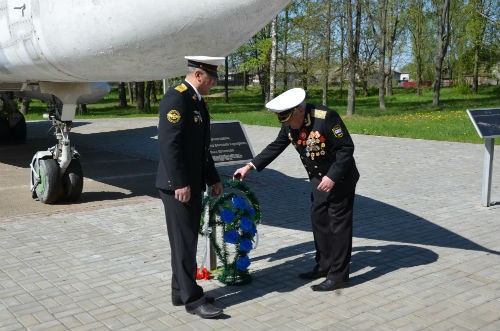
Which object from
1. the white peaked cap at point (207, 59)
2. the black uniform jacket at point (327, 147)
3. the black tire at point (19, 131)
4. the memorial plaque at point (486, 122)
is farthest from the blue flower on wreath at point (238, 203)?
the black tire at point (19, 131)

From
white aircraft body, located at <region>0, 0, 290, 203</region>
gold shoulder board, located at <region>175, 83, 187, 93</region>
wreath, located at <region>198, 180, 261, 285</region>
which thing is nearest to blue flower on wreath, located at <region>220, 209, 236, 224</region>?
wreath, located at <region>198, 180, 261, 285</region>

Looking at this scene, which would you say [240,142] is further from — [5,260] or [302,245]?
[5,260]

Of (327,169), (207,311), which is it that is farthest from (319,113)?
(207,311)

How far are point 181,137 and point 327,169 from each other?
1.27 meters

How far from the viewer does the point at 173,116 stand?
3.79m

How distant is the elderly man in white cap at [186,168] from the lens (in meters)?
3.81

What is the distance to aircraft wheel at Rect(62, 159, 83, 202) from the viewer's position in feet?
24.9

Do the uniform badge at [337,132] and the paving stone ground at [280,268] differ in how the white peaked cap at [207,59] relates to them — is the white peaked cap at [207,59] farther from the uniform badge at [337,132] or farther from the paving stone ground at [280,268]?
the paving stone ground at [280,268]

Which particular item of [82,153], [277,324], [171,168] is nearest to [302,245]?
[277,324]

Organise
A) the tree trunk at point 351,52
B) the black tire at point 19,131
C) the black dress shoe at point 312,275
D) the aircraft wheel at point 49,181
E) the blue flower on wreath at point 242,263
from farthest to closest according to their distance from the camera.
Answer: the tree trunk at point 351,52 → the black tire at point 19,131 → the aircraft wheel at point 49,181 → the black dress shoe at point 312,275 → the blue flower on wreath at point 242,263

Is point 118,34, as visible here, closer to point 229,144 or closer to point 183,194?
point 229,144

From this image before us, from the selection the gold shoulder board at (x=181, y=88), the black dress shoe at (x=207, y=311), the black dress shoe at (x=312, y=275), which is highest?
the gold shoulder board at (x=181, y=88)

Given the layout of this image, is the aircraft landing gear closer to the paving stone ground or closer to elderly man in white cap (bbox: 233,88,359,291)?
the paving stone ground

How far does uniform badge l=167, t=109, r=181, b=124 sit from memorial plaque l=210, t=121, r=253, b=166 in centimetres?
156
